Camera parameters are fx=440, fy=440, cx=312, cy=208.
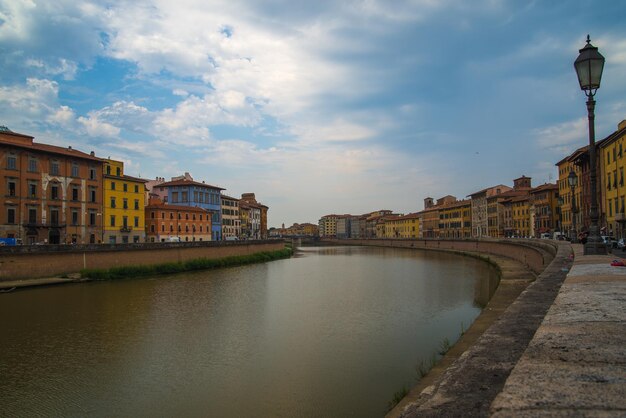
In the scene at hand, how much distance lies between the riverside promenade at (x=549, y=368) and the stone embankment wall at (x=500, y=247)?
20285 mm

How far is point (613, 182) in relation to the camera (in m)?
36.9

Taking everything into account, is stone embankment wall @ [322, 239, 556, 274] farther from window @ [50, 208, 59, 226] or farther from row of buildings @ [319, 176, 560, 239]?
window @ [50, 208, 59, 226]

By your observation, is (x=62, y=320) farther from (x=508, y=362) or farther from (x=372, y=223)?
(x=372, y=223)

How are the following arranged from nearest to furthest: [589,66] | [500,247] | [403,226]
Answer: [589,66] → [500,247] → [403,226]

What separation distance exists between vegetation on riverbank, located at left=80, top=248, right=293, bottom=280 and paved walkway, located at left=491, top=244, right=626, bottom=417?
125 ft

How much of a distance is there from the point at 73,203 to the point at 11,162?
764cm

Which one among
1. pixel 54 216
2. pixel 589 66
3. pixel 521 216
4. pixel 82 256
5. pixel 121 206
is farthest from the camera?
pixel 521 216

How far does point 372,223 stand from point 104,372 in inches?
6981

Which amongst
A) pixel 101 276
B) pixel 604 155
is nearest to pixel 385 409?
pixel 101 276

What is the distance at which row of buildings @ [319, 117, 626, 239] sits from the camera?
118 feet

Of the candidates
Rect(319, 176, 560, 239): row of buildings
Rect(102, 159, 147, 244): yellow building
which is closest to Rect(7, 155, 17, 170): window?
Rect(102, 159, 147, 244): yellow building

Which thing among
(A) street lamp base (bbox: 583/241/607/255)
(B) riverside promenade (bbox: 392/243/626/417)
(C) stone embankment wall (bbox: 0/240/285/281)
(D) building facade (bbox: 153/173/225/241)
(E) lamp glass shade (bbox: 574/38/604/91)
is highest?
(D) building facade (bbox: 153/173/225/241)

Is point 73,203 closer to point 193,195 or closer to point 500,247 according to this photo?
point 193,195

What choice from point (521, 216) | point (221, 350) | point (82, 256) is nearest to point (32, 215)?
point (82, 256)
